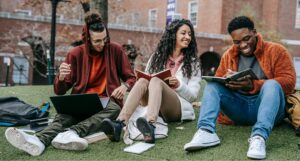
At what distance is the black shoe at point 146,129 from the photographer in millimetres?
3855

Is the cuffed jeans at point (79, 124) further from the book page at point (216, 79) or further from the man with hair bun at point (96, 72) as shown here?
the book page at point (216, 79)

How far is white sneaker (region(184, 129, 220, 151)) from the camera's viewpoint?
3582 millimetres

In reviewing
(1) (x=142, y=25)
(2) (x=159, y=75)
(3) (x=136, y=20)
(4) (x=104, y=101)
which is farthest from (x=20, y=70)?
(2) (x=159, y=75)

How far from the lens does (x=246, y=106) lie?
4.08m

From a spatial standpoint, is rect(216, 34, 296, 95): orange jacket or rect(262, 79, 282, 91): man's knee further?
rect(216, 34, 296, 95): orange jacket

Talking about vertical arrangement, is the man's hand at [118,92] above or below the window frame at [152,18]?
below

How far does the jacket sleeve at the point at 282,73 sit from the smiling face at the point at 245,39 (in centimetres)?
24

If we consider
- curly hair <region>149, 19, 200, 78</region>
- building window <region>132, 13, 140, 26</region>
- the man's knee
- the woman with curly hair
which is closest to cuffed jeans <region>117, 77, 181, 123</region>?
the woman with curly hair

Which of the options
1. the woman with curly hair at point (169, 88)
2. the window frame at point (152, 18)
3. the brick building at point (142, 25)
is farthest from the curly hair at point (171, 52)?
the window frame at point (152, 18)

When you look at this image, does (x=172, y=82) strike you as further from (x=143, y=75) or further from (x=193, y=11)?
(x=193, y=11)

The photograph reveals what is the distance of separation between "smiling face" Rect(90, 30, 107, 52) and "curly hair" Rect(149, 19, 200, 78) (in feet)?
2.39

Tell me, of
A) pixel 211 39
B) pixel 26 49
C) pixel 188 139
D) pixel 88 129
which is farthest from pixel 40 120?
pixel 211 39

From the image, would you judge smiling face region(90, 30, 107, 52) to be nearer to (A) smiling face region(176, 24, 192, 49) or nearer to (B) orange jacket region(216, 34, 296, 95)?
(A) smiling face region(176, 24, 192, 49)

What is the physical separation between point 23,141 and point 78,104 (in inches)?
31.9
